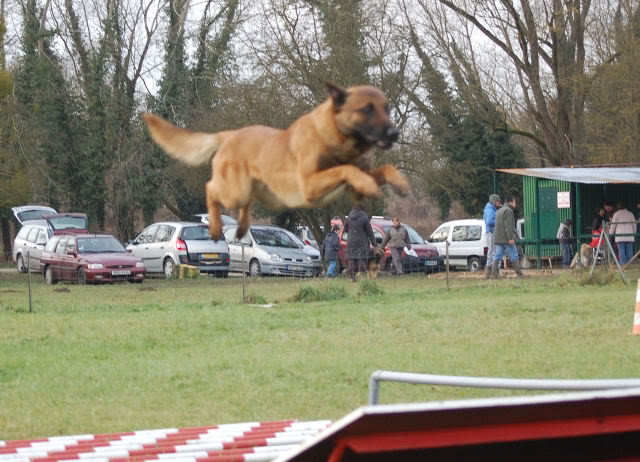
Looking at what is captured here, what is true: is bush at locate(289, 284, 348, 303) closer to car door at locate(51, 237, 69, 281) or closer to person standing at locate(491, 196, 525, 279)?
person standing at locate(491, 196, 525, 279)

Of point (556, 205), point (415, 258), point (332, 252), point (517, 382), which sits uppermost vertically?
point (556, 205)

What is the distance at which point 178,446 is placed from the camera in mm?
9578

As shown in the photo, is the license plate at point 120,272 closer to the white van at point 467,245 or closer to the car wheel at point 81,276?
the car wheel at point 81,276

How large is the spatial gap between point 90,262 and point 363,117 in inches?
1079

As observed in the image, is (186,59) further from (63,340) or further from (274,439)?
(63,340)

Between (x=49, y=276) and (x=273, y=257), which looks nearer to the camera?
(x=273, y=257)

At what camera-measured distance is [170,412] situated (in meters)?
13.4

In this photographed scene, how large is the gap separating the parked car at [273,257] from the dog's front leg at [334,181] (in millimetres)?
17629

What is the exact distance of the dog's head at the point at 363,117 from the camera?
307 cm

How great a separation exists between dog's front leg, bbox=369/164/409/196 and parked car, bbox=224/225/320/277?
1742cm

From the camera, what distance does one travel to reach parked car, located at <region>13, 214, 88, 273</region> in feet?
123

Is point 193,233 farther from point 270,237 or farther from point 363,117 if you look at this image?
point 363,117

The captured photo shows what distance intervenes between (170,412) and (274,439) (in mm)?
4134

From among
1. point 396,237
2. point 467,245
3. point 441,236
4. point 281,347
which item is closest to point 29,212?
point 441,236
